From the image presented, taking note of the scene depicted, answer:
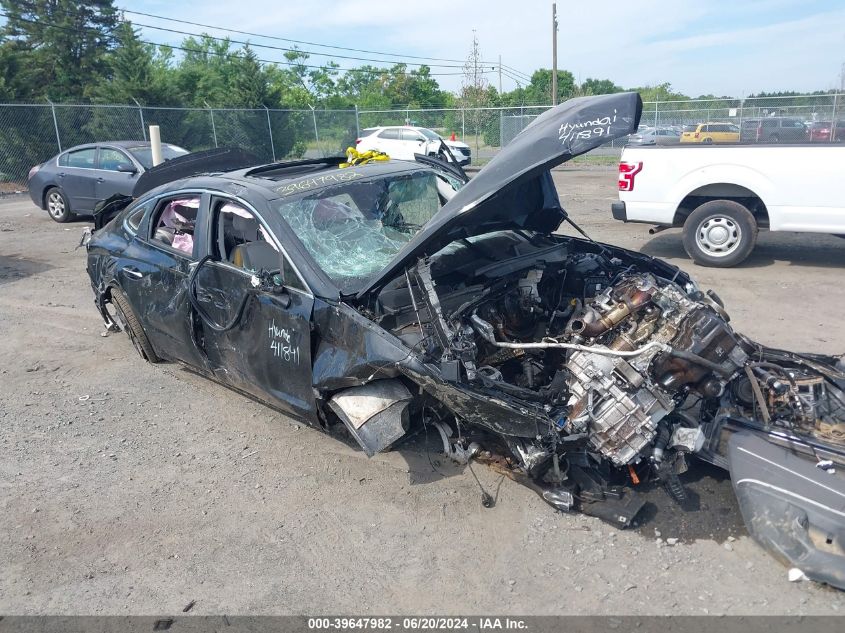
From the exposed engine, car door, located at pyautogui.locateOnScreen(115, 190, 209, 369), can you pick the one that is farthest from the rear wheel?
the exposed engine

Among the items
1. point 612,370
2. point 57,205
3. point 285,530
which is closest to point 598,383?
point 612,370

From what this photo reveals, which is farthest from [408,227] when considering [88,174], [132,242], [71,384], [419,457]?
[88,174]

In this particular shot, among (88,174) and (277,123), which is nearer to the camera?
(88,174)

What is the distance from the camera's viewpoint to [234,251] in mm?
4395

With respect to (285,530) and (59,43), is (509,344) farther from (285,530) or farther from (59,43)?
(59,43)

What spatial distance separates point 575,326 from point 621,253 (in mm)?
1316

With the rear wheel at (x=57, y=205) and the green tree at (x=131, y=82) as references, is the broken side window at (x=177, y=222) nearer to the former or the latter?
the rear wheel at (x=57, y=205)

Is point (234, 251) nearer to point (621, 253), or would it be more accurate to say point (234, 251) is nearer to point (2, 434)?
point (2, 434)

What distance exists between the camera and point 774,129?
19938 mm

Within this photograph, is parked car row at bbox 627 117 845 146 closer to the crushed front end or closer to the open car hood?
the crushed front end

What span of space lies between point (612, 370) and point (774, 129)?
2013cm

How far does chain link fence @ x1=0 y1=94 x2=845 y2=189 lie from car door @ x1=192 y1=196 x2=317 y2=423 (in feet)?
54.5

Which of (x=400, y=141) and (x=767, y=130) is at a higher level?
(x=400, y=141)

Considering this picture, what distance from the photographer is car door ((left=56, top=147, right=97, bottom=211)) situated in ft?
41.7
